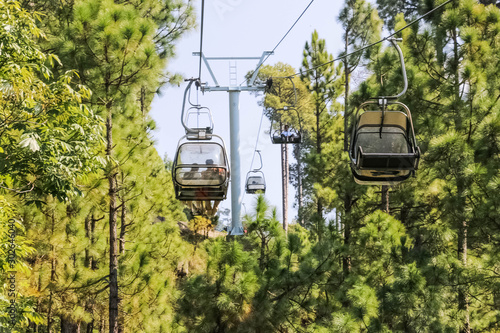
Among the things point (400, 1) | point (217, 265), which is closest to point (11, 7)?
point (217, 265)

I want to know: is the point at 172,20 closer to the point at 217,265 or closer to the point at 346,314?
the point at 217,265

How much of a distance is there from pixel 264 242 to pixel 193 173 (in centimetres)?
282

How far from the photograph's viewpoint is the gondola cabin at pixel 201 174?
7.46m

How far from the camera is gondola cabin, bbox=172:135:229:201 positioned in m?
7.46

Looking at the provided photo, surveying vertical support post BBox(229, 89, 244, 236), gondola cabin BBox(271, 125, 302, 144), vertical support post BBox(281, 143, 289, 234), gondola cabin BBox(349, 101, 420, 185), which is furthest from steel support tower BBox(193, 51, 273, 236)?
vertical support post BBox(281, 143, 289, 234)

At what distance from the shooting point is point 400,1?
25969mm

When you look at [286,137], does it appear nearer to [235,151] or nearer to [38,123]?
[235,151]

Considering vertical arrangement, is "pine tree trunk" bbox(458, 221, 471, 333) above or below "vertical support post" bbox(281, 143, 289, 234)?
below

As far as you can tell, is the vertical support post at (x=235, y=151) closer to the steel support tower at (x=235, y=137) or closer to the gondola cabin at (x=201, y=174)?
the steel support tower at (x=235, y=137)

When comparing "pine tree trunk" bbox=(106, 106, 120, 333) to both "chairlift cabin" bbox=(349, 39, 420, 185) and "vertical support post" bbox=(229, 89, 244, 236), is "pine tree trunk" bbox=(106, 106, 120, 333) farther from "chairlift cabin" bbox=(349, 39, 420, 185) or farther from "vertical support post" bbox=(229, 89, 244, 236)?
"vertical support post" bbox=(229, 89, 244, 236)

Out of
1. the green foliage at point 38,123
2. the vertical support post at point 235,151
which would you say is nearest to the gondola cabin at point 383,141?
the green foliage at point 38,123

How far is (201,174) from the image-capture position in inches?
298

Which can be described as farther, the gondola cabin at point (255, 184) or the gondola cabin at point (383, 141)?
the gondola cabin at point (255, 184)

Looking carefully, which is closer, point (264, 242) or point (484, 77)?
point (484, 77)
